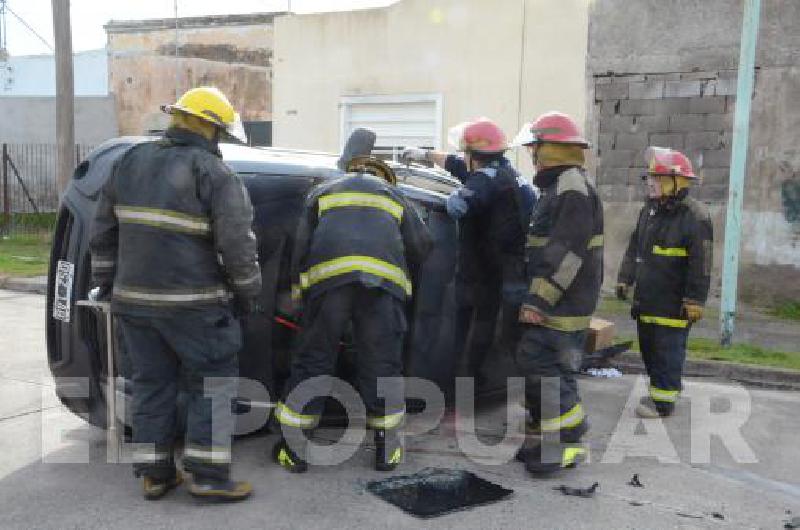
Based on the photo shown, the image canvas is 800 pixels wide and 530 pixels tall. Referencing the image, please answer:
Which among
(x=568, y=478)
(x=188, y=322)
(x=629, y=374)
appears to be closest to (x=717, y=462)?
(x=568, y=478)

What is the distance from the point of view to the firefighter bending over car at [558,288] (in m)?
4.01

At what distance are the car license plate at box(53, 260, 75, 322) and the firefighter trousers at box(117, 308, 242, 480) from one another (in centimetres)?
57

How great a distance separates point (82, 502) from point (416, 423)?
1952mm

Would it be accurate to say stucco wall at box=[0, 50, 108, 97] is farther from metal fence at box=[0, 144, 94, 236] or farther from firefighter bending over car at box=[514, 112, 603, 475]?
firefighter bending over car at box=[514, 112, 603, 475]

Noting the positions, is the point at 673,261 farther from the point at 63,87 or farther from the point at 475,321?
the point at 63,87

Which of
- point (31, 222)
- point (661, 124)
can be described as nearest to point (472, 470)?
point (661, 124)

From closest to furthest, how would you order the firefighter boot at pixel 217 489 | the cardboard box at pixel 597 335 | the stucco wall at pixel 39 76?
the firefighter boot at pixel 217 489
the cardboard box at pixel 597 335
the stucco wall at pixel 39 76

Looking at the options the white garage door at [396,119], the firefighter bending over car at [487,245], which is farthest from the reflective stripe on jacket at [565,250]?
the white garage door at [396,119]

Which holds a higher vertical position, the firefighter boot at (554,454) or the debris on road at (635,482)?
the firefighter boot at (554,454)

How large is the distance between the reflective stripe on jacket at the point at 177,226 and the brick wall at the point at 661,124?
7.15 m

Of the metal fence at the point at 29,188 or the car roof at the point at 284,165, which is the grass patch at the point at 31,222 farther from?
the car roof at the point at 284,165

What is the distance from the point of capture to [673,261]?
16.6 feet

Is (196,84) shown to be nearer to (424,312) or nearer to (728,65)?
(728,65)

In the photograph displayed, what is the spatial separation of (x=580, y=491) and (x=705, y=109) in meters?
6.78
